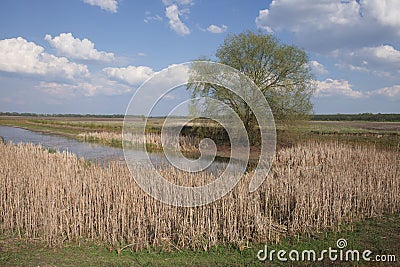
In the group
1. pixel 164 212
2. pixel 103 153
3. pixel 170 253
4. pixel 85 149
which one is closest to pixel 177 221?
pixel 164 212

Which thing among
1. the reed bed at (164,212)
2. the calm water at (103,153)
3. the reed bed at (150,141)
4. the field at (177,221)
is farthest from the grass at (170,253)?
the reed bed at (150,141)

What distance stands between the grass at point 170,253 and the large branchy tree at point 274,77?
65.1ft

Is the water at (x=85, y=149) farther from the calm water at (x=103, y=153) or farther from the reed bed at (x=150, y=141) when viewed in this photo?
the reed bed at (x=150, y=141)

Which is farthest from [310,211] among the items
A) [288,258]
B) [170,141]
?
[170,141]

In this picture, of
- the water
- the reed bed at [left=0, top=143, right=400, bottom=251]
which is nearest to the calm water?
the water

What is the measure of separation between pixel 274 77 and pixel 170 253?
2275 centimetres

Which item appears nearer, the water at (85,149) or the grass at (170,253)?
the grass at (170,253)

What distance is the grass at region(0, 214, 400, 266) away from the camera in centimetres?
588

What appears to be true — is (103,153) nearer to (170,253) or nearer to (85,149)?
(85,149)

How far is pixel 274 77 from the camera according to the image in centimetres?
2689

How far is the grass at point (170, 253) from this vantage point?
19.3 feet

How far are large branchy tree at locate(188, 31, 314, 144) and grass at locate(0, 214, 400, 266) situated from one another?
1984 centimetres

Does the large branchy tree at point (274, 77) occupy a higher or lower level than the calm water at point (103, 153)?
higher

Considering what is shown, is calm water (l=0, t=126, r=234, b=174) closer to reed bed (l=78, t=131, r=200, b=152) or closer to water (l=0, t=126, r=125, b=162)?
water (l=0, t=126, r=125, b=162)
